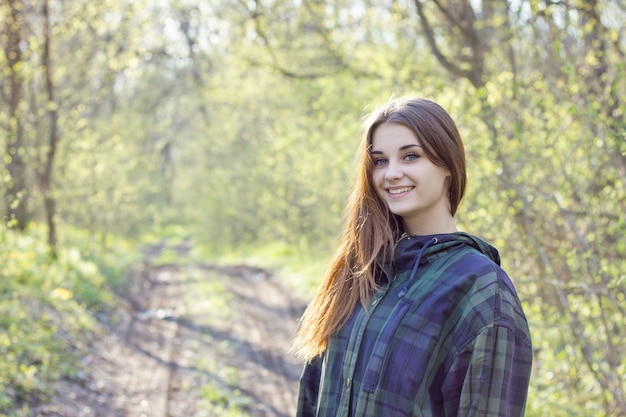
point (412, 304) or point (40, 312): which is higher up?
point (412, 304)

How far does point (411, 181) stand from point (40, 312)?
7638 mm

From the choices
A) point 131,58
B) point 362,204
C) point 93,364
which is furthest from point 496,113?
point 131,58

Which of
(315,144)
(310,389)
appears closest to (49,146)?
(315,144)

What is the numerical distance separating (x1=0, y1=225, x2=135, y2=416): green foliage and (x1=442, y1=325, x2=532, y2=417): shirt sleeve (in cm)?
501

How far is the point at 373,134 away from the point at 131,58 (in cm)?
1113

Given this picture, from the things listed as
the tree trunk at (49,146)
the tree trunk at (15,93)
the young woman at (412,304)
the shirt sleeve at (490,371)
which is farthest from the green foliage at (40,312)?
the shirt sleeve at (490,371)

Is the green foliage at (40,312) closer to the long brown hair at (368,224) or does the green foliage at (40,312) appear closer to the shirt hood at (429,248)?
the long brown hair at (368,224)

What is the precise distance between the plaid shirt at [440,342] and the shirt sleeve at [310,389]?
0.30 meters

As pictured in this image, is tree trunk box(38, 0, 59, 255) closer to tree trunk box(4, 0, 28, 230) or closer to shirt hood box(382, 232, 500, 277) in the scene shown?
tree trunk box(4, 0, 28, 230)

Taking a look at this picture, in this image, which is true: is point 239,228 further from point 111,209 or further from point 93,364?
point 93,364

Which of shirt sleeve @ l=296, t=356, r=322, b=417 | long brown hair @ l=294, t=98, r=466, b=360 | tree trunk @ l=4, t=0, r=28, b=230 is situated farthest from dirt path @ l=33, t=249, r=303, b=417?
long brown hair @ l=294, t=98, r=466, b=360

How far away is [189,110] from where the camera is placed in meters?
33.7

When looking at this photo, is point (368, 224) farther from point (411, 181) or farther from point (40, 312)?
point (40, 312)

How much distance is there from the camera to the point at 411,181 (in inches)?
86.1
